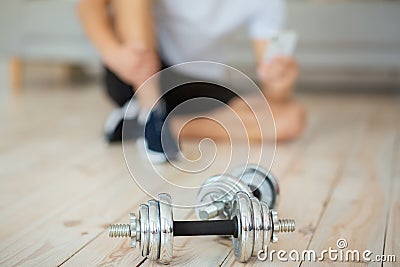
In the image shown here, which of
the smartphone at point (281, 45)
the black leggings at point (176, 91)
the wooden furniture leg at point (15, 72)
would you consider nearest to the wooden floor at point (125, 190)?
the black leggings at point (176, 91)

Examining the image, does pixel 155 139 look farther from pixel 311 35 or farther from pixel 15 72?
pixel 15 72

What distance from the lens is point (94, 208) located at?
1.14m

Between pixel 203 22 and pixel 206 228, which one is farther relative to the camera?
pixel 203 22

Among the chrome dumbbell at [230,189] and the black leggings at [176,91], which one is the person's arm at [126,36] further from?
the chrome dumbbell at [230,189]

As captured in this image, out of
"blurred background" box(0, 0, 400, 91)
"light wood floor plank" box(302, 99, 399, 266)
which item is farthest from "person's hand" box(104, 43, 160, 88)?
"blurred background" box(0, 0, 400, 91)

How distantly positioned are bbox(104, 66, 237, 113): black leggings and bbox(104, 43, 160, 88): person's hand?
0.21ft

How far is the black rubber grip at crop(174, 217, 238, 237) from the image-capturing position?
854mm

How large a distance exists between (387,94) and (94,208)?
5.54ft

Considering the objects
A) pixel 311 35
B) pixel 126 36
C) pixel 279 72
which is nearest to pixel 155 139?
pixel 126 36

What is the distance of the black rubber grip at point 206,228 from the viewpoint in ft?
2.80

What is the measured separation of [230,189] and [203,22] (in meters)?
0.83

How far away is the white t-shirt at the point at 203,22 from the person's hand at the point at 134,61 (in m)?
0.23

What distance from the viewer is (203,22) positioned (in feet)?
5.54

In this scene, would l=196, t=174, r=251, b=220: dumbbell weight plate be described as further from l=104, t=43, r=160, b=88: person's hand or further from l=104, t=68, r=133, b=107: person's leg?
l=104, t=68, r=133, b=107: person's leg
